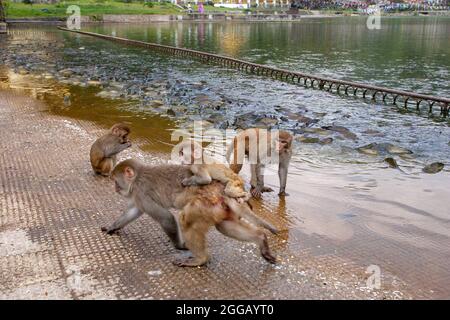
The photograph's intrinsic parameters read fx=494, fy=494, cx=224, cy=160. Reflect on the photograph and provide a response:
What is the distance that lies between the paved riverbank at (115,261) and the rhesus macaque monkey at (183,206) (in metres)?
0.30

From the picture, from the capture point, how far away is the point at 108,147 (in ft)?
27.0

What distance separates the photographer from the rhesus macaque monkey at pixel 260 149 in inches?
298

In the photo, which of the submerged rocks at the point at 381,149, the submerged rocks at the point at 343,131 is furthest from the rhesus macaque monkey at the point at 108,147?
the submerged rocks at the point at 343,131

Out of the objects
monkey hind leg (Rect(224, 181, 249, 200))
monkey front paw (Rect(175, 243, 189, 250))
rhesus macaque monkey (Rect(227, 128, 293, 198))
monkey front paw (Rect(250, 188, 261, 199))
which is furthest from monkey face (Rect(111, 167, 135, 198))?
monkey front paw (Rect(250, 188, 261, 199))

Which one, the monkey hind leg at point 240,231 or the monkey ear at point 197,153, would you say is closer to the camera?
the monkey hind leg at point 240,231

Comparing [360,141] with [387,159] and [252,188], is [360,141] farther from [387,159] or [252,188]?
[252,188]

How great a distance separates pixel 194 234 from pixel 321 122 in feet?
35.7

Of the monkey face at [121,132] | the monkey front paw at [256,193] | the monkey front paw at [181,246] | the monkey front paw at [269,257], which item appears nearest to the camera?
the monkey front paw at [269,257]

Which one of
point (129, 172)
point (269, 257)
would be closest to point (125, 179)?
point (129, 172)

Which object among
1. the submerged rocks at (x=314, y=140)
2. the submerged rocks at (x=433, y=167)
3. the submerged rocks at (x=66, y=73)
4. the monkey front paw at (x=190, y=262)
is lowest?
the submerged rocks at (x=433, y=167)

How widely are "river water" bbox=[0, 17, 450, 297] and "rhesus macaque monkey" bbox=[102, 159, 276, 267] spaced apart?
1.45m

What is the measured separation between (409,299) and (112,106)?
504 inches

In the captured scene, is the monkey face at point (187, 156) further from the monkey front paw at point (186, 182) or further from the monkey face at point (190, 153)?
the monkey front paw at point (186, 182)

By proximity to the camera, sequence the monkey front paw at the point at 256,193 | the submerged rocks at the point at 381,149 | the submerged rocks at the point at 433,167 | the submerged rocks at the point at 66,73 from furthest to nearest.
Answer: the submerged rocks at the point at 66,73 < the submerged rocks at the point at 381,149 < the submerged rocks at the point at 433,167 < the monkey front paw at the point at 256,193
